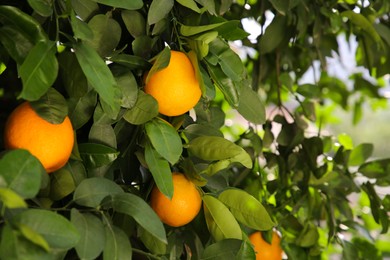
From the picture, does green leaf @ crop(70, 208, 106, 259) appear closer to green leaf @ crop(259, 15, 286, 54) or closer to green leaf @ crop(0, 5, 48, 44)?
green leaf @ crop(0, 5, 48, 44)

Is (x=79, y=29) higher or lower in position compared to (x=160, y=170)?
higher

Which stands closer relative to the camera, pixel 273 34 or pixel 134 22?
pixel 134 22

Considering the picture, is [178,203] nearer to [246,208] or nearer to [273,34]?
[246,208]

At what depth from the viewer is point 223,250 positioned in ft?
A: 2.10

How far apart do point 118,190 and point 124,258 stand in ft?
0.21

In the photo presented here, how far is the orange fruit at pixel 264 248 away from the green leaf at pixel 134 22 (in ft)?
1.12

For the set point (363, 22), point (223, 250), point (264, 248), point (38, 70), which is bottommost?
point (264, 248)

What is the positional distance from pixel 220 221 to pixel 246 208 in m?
0.03

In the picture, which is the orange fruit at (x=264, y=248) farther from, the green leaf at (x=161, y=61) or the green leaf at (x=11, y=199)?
the green leaf at (x=11, y=199)

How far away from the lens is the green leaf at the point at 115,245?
0.53 meters

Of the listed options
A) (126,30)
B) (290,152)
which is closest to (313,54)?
(290,152)

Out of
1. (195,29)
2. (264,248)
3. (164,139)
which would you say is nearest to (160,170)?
(164,139)

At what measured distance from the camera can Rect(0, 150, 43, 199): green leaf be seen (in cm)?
47

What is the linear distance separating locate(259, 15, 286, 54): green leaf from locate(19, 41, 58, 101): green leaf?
477 mm
